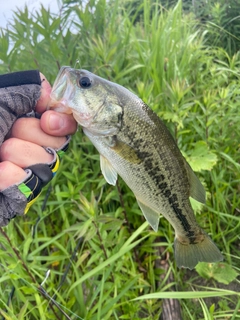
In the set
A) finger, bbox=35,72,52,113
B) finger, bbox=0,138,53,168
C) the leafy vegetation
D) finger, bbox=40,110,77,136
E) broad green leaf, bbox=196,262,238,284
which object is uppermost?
finger, bbox=35,72,52,113

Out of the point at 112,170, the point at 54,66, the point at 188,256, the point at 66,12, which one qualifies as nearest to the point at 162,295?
the point at 188,256

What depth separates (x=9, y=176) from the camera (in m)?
1.21

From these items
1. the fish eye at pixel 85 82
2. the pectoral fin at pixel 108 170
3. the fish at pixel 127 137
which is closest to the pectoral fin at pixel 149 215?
the fish at pixel 127 137

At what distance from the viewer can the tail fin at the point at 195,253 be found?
1.56 meters

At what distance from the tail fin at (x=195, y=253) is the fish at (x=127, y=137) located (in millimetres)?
256

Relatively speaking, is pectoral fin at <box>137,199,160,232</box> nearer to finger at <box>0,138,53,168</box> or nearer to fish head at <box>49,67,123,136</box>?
fish head at <box>49,67,123,136</box>

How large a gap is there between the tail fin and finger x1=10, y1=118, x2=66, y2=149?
82 centimetres

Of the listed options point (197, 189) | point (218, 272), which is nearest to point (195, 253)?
point (197, 189)

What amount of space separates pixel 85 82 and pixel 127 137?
0.95ft

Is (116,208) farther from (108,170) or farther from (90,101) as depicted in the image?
(90,101)

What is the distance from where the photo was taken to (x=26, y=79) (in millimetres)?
1300

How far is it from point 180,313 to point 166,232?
1.66 ft

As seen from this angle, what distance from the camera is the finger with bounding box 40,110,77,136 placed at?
1.27 meters

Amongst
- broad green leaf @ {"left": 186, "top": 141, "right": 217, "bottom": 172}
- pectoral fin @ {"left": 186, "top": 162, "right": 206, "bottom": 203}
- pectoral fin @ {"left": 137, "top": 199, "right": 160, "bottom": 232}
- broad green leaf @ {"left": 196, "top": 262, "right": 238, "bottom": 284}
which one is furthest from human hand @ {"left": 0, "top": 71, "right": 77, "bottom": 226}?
broad green leaf @ {"left": 196, "top": 262, "right": 238, "bottom": 284}
